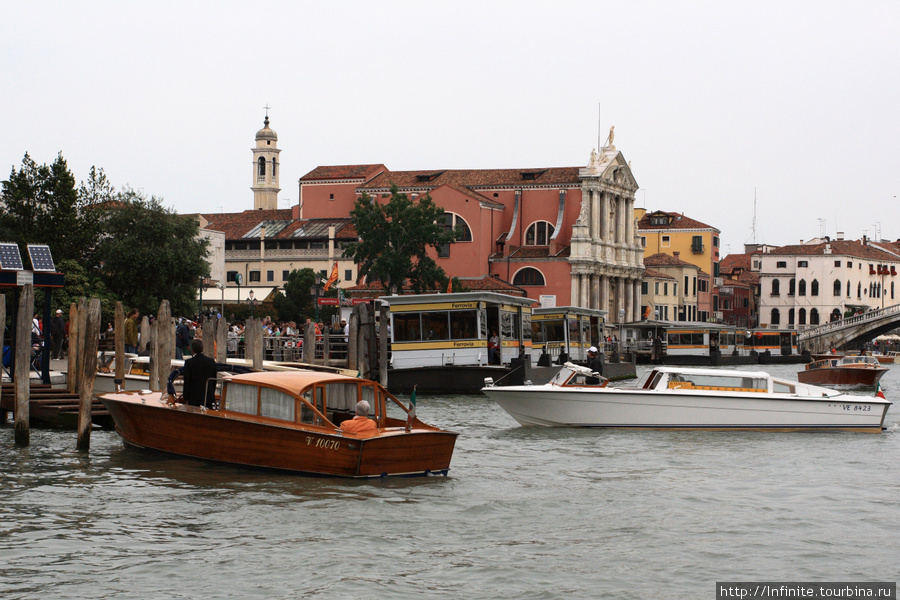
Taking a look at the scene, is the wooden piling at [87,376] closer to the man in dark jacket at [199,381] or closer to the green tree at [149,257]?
the man in dark jacket at [199,381]

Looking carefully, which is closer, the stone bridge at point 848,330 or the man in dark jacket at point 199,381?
the man in dark jacket at point 199,381

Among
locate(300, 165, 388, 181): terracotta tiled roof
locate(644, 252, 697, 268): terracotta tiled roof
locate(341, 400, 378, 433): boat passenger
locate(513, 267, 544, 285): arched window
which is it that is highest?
locate(300, 165, 388, 181): terracotta tiled roof

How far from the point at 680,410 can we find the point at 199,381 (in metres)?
8.64

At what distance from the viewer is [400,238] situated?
187 ft

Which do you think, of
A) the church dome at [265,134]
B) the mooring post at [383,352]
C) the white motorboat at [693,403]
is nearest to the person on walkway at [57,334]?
the mooring post at [383,352]

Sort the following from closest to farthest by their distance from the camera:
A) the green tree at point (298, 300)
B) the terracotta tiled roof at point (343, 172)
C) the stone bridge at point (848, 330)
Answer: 1. the green tree at point (298, 300)
2. the terracotta tiled roof at point (343, 172)
3. the stone bridge at point (848, 330)

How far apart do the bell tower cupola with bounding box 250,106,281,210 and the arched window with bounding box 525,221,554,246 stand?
3342 cm

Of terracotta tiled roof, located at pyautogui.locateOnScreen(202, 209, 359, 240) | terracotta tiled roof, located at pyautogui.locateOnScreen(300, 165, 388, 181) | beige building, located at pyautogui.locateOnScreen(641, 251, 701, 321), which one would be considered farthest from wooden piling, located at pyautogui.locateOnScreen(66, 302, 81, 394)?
beige building, located at pyautogui.locateOnScreen(641, 251, 701, 321)

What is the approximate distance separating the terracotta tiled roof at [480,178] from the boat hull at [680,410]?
49632mm

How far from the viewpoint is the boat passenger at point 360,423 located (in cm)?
1428

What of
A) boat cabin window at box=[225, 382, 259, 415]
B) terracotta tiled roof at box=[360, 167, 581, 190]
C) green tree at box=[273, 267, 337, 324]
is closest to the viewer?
boat cabin window at box=[225, 382, 259, 415]

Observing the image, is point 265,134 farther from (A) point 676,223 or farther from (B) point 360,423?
(B) point 360,423

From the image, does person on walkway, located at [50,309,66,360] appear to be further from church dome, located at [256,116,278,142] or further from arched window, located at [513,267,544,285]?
church dome, located at [256,116,278,142]

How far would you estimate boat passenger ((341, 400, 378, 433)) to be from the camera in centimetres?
1428
